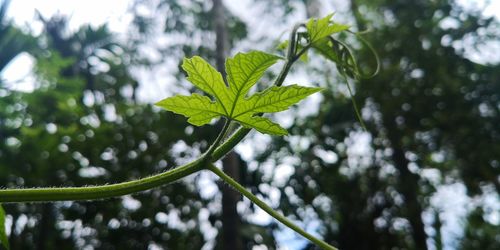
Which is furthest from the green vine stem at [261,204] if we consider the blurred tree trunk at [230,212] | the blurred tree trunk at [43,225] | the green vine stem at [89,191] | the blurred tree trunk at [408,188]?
the blurred tree trunk at [408,188]

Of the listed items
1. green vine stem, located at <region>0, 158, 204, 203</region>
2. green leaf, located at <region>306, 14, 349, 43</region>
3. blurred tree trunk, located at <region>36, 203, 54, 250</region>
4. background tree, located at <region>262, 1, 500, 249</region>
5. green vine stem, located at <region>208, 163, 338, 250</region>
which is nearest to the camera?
green vine stem, located at <region>0, 158, 204, 203</region>

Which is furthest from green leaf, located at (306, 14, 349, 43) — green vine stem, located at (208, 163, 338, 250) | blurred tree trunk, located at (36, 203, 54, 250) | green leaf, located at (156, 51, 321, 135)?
blurred tree trunk, located at (36, 203, 54, 250)

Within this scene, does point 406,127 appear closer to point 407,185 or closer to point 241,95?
point 407,185

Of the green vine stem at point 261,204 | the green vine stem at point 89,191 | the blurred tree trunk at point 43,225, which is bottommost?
the blurred tree trunk at point 43,225

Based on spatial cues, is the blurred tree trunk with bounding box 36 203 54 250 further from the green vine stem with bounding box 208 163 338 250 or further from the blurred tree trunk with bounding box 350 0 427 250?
the blurred tree trunk with bounding box 350 0 427 250

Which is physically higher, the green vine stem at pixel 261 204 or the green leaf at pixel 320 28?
the green leaf at pixel 320 28

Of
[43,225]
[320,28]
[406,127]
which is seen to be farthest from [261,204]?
[406,127]

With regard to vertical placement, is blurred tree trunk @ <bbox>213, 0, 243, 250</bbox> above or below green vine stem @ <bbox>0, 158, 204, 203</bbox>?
above

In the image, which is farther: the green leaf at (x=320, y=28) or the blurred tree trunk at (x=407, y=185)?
the blurred tree trunk at (x=407, y=185)

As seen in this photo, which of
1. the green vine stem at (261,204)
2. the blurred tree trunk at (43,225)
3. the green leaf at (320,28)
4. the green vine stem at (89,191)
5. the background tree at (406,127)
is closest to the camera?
the green vine stem at (89,191)

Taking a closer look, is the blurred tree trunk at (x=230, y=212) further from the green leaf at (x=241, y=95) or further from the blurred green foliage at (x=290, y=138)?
the green leaf at (x=241, y=95)

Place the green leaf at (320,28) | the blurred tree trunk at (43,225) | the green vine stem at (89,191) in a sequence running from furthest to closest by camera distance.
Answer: the blurred tree trunk at (43,225), the green leaf at (320,28), the green vine stem at (89,191)
